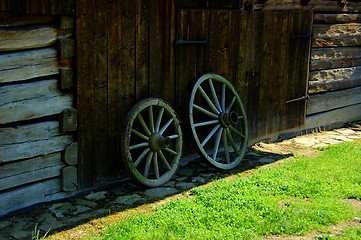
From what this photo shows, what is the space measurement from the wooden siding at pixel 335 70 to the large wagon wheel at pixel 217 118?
2497 mm

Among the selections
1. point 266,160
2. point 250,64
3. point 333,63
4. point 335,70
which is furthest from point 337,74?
→ point 266,160

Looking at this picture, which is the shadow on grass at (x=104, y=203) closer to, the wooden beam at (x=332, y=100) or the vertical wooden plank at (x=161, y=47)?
the vertical wooden plank at (x=161, y=47)

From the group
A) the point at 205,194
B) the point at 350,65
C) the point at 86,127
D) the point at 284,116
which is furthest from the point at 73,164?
the point at 350,65

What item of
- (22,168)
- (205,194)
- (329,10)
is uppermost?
(329,10)

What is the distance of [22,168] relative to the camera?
560 cm

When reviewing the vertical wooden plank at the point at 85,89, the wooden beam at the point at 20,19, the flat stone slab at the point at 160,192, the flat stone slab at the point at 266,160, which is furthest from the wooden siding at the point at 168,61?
the flat stone slab at the point at 266,160

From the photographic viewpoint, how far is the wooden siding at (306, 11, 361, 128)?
32.6 ft

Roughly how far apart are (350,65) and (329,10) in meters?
1.34

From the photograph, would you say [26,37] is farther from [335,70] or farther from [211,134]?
[335,70]

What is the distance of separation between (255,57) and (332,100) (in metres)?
2.72

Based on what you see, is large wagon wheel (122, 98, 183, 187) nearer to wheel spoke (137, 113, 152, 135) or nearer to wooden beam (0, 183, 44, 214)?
wheel spoke (137, 113, 152, 135)

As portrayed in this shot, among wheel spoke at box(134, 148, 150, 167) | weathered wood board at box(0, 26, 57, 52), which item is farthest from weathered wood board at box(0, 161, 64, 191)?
weathered wood board at box(0, 26, 57, 52)

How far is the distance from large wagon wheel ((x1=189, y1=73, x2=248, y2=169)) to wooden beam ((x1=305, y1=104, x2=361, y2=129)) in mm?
2505

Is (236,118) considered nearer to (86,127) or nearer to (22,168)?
(86,127)
